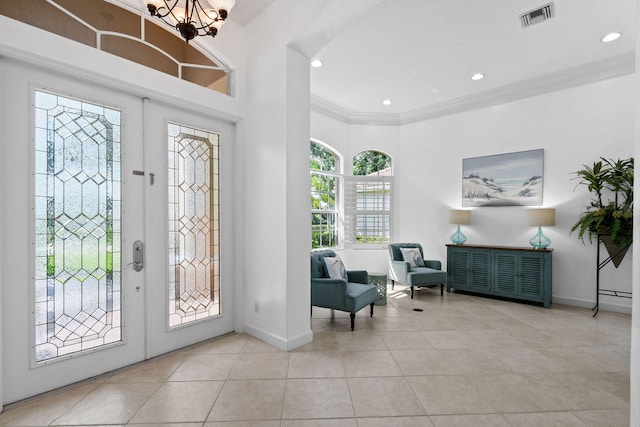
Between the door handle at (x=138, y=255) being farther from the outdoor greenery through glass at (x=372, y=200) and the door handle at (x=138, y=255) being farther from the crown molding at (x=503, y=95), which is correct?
the outdoor greenery through glass at (x=372, y=200)

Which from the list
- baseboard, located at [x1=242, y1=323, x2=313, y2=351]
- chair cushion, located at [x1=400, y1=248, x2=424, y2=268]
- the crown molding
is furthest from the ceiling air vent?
baseboard, located at [x1=242, y1=323, x2=313, y2=351]

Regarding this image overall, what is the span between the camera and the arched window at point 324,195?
5742 mm

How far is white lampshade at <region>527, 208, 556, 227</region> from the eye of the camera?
4422 millimetres

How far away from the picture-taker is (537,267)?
14.7ft

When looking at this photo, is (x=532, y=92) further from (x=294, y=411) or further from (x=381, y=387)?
(x=294, y=411)

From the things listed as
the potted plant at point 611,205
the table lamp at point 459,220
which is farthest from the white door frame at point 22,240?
the potted plant at point 611,205

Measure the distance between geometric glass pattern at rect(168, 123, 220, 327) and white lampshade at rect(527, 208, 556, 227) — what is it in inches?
178

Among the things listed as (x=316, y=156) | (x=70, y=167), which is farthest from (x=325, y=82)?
(x=70, y=167)

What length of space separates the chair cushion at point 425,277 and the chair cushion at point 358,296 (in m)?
1.32

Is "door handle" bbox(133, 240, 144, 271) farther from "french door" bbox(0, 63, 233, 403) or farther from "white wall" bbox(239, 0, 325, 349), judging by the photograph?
"white wall" bbox(239, 0, 325, 349)

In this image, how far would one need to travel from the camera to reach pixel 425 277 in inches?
196

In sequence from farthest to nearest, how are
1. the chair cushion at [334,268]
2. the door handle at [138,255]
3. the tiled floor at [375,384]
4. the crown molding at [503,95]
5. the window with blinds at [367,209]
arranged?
the window with blinds at [367,209] < the crown molding at [503,95] < the chair cushion at [334,268] < the door handle at [138,255] < the tiled floor at [375,384]

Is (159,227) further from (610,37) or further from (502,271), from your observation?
(610,37)

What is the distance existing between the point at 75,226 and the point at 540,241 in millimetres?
5752
